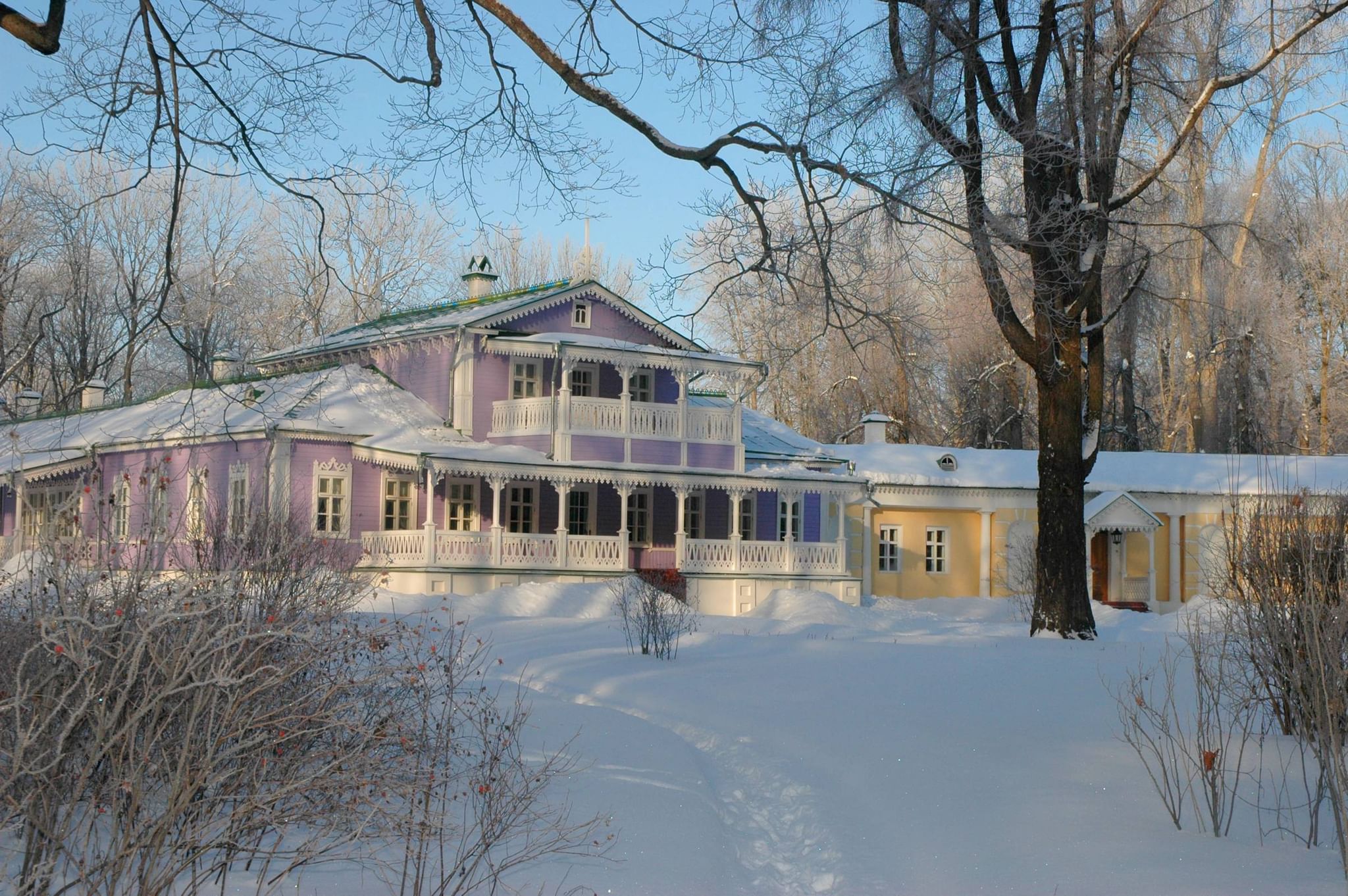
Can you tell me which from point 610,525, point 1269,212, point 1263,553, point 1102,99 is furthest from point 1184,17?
point 1269,212

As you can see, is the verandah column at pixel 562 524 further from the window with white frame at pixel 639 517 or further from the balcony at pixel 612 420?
the window with white frame at pixel 639 517

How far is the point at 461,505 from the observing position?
26.8 meters

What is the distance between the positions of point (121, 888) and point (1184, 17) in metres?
14.5

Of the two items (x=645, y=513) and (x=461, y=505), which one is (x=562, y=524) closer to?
(x=461, y=505)

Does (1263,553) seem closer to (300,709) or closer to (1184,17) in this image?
(300,709)

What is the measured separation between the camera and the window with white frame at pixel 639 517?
2905 centimetres

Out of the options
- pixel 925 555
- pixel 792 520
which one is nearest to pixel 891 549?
pixel 925 555

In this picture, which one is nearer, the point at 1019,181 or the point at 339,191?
the point at 339,191

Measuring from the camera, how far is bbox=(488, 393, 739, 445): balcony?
26.3 m

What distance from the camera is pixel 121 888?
5.94 meters

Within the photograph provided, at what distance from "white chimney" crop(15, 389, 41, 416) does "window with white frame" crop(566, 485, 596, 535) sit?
1353 centimetres

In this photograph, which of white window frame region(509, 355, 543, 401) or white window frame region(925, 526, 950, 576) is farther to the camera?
white window frame region(925, 526, 950, 576)

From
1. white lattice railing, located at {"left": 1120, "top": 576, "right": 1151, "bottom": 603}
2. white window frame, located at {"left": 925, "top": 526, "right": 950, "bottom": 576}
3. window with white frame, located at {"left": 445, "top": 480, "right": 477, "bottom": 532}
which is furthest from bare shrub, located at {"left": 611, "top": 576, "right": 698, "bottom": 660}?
white lattice railing, located at {"left": 1120, "top": 576, "right": 1151, "bottom": 603}

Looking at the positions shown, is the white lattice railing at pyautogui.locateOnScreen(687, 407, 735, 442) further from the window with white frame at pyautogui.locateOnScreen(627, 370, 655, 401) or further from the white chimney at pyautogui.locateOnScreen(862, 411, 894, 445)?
the white chimney at pyautogui.locateOnScreen(862, 411, 894, 445)
